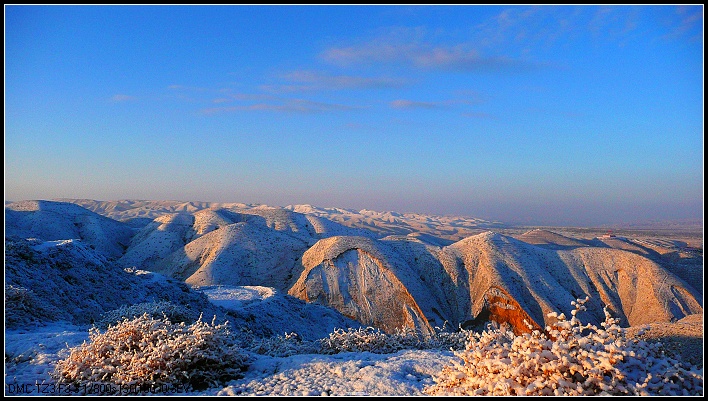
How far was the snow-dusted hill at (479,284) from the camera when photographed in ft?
118

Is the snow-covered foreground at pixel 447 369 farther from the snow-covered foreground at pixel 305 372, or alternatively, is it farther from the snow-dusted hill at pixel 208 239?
the snow-dusted hill at pixel 208 239

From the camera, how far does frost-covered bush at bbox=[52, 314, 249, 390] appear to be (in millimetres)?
6477

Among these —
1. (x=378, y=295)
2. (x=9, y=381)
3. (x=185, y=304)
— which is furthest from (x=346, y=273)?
(x=9, y=381)

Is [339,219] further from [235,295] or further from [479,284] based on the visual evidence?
[235,295]

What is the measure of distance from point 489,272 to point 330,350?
31.6 m

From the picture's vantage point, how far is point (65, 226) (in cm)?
5550

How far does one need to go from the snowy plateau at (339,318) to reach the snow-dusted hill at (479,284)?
0.12 metres

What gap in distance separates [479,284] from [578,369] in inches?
1370

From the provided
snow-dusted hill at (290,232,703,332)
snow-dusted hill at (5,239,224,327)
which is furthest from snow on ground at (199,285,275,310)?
snow-dusted hill at (290,232,703,332)

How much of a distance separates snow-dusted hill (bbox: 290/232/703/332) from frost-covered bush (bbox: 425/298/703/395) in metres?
29.4

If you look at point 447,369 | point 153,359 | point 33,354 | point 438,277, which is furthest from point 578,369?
point 438,277

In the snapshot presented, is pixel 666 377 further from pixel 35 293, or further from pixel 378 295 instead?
pixel 378 295

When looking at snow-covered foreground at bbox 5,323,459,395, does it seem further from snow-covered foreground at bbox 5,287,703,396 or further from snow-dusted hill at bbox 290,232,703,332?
snow-dusted hill at bbox 290,232,703,332

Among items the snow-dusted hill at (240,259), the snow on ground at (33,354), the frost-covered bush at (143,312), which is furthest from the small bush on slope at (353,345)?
the snow-dusted hill at (240,259)
